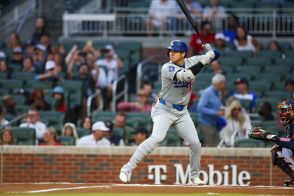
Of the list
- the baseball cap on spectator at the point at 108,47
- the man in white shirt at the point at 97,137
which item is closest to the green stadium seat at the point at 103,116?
the man in white shirt at the point at 97,137

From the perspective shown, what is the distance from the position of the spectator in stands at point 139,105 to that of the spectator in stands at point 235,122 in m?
1.80

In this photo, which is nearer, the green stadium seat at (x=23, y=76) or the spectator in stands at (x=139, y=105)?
the spectator in stands at (x=139, y=105)

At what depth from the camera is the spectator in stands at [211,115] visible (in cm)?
1847

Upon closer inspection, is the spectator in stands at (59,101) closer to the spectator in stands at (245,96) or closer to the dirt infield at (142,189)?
the spectator in stands at (245,96)

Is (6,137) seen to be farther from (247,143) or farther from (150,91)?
(247,143)

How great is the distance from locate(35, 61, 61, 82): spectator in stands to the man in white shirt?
3.25m

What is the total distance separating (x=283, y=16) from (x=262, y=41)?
2.04 ft

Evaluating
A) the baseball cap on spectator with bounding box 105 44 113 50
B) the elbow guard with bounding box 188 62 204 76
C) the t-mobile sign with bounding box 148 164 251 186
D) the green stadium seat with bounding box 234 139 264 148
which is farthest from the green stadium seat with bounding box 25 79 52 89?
the elbow guard with bounding box 188 62 204 76

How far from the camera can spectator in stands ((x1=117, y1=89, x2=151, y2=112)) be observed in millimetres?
19953

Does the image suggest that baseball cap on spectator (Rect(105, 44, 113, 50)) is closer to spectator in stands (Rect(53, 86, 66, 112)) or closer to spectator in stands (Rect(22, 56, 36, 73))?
spectator in stands (Rect(22, 56, 36, 73))

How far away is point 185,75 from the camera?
1405 centimetres

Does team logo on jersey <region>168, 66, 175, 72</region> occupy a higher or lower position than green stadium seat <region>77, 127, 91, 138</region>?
higher

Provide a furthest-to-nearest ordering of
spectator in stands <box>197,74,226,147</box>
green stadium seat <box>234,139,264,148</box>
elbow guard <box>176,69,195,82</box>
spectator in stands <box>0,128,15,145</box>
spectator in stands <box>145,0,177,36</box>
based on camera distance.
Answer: spectator in stands <box>145,0,177,36</box>, spectator in stands <box>197,74,226,147</box>, spectator in stands <box>0,128,15,145</box>, green stadium seat <box>234,139,264,148</box>, elbow guard <box>176,69,195,82</box>

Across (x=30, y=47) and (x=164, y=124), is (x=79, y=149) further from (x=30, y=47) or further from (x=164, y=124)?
(x=30, y=47)
